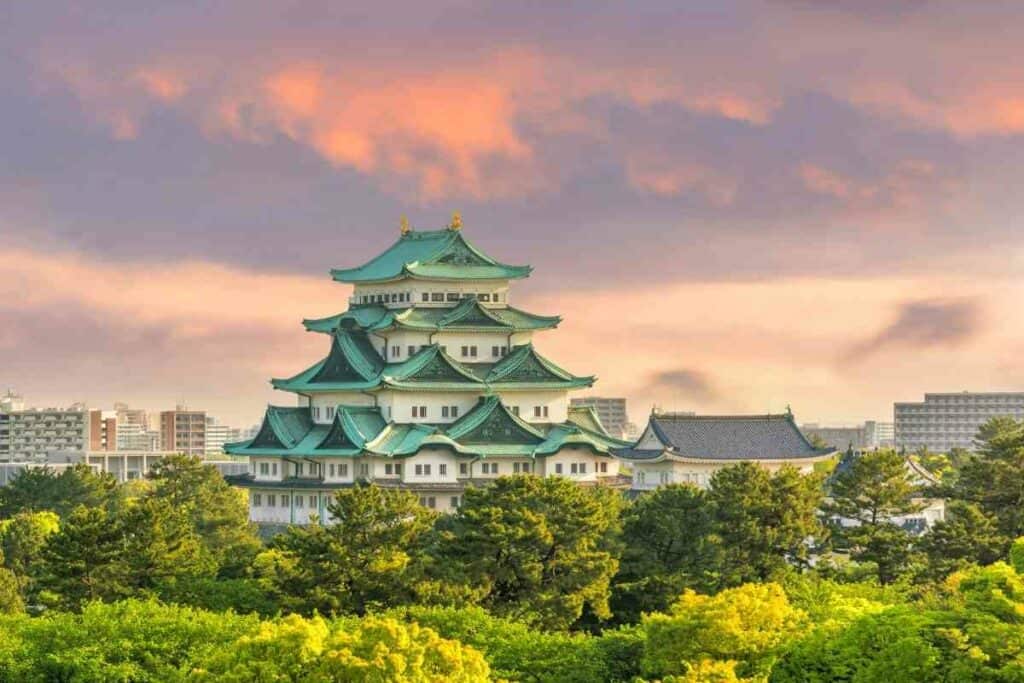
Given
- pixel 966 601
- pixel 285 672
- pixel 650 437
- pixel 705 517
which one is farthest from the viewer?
pixel 650 437

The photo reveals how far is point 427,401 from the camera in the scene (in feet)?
310

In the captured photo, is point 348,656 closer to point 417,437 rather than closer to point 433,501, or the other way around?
point 433,501

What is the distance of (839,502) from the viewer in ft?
239

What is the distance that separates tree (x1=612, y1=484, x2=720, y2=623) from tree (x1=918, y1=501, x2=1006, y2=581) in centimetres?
780

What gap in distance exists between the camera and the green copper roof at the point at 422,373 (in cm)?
9406

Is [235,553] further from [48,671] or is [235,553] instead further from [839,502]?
[839,502]

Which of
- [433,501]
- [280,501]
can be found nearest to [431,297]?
[433,501]

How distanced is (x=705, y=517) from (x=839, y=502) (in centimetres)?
690

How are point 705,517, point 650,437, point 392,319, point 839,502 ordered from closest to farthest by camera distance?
point 705,517 < point 839,502 < point 392,319 < point 650,437

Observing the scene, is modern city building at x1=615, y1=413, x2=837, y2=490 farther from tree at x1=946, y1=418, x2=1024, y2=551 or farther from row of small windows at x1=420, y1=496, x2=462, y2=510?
tree at x1=946, y1=418, x2=1024, y2=551

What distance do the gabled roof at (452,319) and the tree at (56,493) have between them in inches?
602

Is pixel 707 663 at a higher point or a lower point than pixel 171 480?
lower

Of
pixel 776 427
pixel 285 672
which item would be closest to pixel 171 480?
pixel 776 427

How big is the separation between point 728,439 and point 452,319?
19.7 meters
